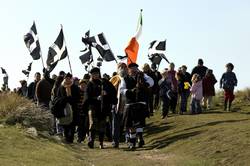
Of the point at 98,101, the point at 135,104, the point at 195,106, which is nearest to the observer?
the point at 135,104

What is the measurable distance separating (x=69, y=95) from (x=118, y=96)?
7.16ft

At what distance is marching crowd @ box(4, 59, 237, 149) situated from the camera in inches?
679

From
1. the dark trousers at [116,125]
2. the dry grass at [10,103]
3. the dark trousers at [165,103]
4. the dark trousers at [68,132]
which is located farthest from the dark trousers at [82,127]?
the dark trousers at [165,103]

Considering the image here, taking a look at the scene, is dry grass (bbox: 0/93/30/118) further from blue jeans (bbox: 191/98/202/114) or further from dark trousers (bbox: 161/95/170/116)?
blue jeans (bbox: 191/98/202/114)

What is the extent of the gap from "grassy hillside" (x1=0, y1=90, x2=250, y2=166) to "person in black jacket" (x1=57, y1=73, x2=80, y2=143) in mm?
420

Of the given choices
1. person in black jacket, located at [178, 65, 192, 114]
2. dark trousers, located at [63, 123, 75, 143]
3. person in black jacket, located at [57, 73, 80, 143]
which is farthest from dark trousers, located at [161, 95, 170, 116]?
Answer: dark trousers, located at [63, 123, 75, 143]

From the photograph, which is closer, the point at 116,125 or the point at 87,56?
the point at 116,125

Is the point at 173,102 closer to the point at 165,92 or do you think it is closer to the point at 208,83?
the point at 165,92

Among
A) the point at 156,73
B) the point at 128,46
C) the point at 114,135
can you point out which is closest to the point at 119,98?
the point at 114,135

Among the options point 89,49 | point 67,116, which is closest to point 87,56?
point 89,49

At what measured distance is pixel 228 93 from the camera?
23828mm

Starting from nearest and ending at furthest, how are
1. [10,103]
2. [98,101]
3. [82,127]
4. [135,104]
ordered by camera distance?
[135,104]
[98,101]
[82,127]
[10,103]

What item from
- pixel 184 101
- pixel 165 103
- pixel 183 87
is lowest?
pixel 165 103

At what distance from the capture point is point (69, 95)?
63.7 feet
